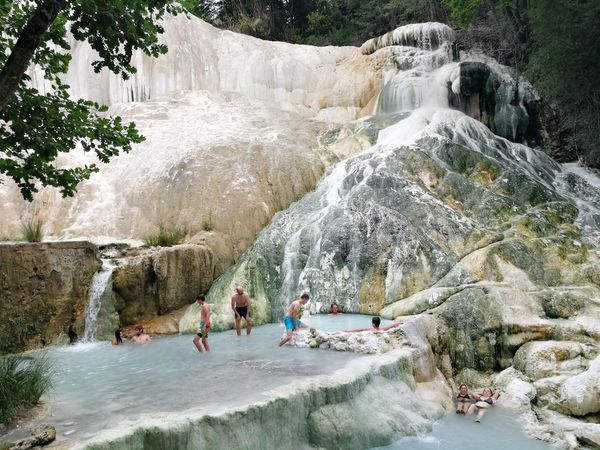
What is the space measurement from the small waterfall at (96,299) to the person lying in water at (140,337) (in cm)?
121

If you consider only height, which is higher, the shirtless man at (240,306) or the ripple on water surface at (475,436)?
the shirtless man at (240,306)

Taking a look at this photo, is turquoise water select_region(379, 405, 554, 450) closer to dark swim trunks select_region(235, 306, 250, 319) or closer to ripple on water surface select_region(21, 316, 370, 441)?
ripple on water surface select_region(21, 316, 370, 441)

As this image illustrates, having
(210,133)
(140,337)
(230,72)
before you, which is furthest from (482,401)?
(230,72)

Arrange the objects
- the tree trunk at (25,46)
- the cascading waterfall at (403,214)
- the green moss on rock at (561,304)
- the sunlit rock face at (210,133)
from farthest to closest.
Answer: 1. the sunlit rock face at (210,133)
2. the cascading waterfall at (403,214)
3. the green moss on rock at (561,304)
4. the tree trunk at (25,46)

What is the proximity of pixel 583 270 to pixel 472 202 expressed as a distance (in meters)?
3.41

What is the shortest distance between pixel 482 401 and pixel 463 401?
12.2 inches

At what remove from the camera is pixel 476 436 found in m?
7.06

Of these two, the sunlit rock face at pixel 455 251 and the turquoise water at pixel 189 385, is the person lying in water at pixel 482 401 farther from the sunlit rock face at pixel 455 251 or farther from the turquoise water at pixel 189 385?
the sunlit rock face at pixel 455 251

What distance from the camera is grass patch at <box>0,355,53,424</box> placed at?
16.7ft

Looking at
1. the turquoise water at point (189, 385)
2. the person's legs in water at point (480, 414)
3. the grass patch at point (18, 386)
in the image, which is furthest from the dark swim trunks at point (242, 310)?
the person's legs in water at point (480, 414)

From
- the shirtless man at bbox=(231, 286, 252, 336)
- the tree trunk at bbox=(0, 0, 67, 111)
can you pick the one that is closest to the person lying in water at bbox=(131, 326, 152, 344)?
the shirtless man at bbox=(231, 286, 252, 336)

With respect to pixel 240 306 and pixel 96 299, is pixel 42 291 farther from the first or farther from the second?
pixel 240 306

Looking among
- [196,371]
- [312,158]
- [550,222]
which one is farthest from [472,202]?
[196,371]

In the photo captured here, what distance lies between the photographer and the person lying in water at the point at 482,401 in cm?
780
